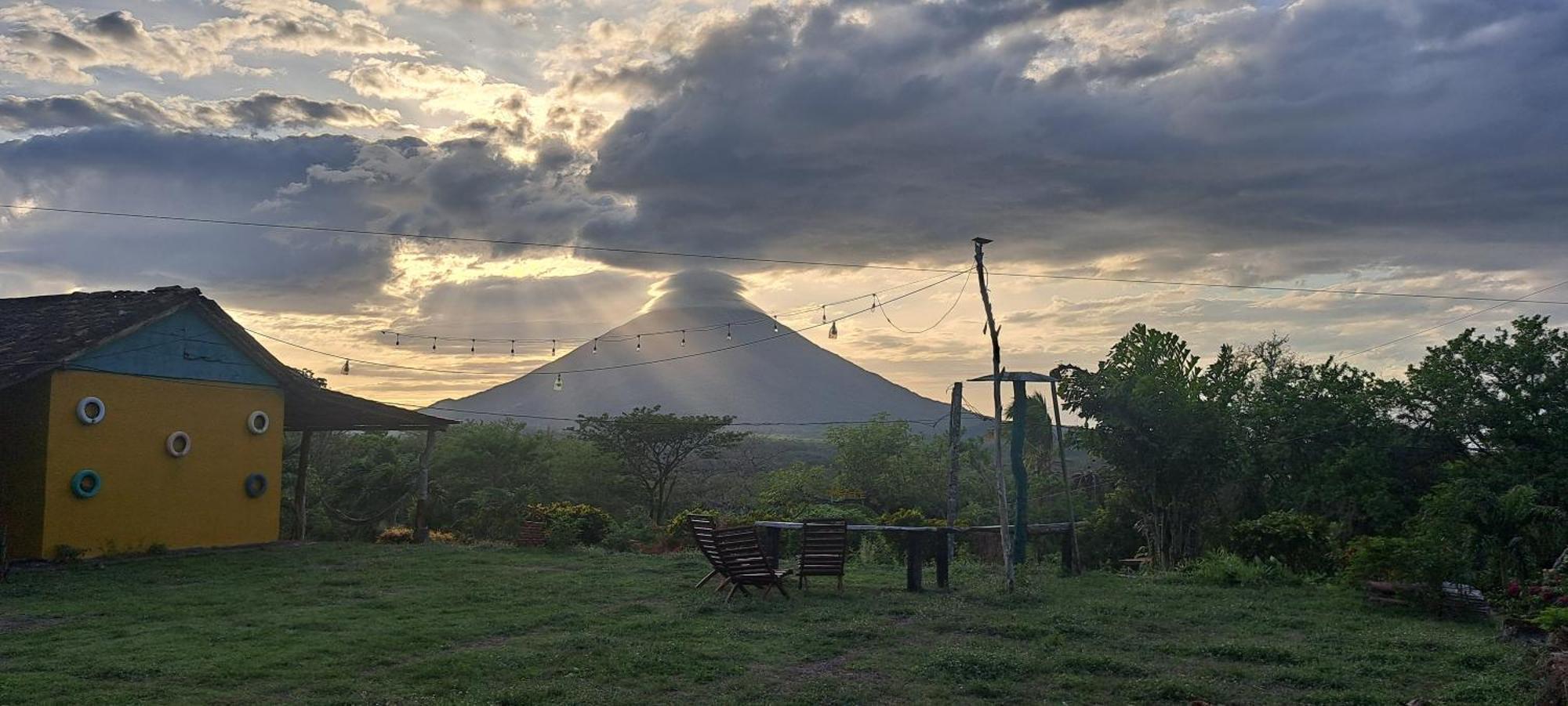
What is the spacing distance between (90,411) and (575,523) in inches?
289

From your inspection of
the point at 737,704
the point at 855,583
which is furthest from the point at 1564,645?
the point at 855,583

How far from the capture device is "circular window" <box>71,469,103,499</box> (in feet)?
45.6

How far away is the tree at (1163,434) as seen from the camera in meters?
14.8

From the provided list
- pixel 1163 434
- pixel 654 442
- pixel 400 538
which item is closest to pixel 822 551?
pixel 1163 434

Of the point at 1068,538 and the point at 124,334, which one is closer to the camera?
the point at 1068,538

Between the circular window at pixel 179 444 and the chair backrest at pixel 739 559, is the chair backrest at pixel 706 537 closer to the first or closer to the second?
the chair backrest at pixel 739 559

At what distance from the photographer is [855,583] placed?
→ 42.2 ft

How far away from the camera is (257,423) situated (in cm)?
1697

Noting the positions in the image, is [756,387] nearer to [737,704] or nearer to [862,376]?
[862,376]

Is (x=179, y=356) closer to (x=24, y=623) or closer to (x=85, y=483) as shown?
(x=85, y=483)

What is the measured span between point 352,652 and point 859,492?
18.6 meters

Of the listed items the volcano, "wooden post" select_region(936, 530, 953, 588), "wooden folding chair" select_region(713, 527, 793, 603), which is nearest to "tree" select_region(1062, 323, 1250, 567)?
"wooden post" select_region(936, 530, 953, 588)

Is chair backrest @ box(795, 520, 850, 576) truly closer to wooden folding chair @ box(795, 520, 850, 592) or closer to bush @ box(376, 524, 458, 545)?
wooden folding chair @ box(795, 520, 850, 592)

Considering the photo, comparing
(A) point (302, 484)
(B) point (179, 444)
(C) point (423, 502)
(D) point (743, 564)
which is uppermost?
(B) point (179, 444)
